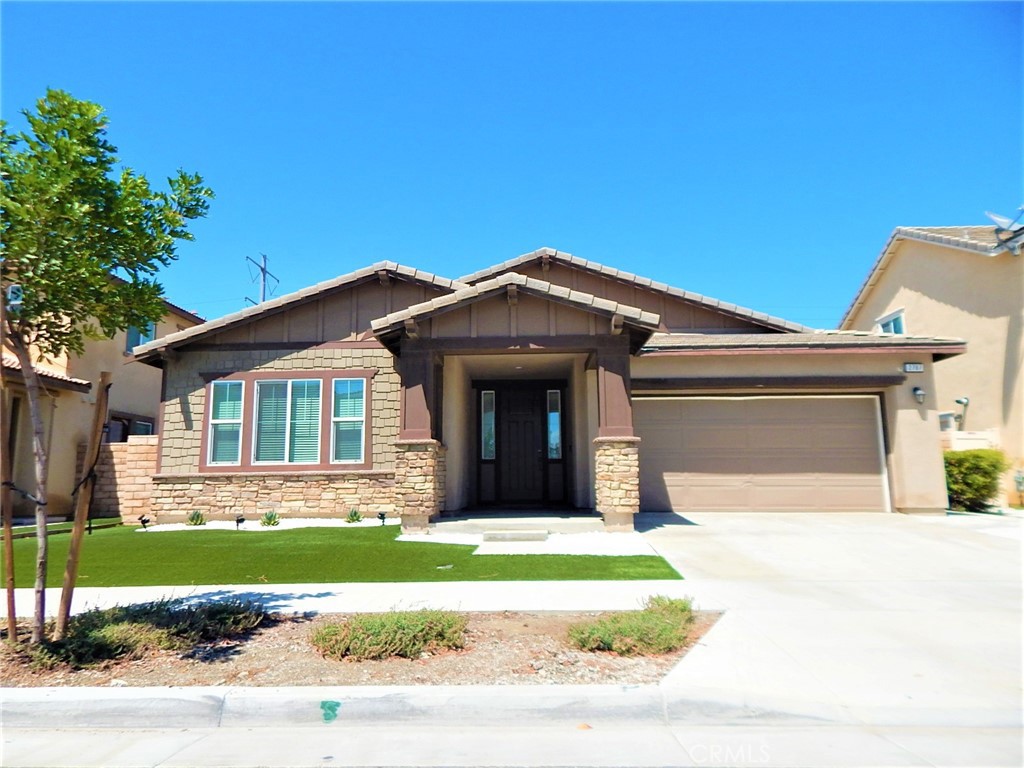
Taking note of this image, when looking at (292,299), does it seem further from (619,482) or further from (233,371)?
(619,482)

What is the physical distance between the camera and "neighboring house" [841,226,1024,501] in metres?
15.9

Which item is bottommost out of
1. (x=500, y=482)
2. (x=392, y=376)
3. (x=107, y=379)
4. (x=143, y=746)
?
(x=143, y=746)

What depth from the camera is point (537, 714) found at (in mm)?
4008

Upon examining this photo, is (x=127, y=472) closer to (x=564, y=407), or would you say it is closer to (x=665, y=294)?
(x=564, y=407)

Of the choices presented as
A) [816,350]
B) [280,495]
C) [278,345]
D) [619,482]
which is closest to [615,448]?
[619,482]

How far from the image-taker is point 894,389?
1300 cm

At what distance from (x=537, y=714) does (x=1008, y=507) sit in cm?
1600

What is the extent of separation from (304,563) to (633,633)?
5.33 meters

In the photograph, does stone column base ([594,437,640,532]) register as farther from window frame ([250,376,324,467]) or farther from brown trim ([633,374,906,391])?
window frame ([250,376,324,467])

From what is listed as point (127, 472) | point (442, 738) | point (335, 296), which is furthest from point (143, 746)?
point (127, 472)

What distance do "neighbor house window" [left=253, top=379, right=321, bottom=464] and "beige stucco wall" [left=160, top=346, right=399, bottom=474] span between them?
0.41m

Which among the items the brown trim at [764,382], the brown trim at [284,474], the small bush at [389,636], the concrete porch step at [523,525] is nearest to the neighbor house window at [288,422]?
the brown trim at [284,474]

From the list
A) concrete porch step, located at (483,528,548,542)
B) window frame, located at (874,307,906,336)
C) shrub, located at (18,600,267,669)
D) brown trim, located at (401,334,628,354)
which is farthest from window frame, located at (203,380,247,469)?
window frame, located at (874,307,906,336)

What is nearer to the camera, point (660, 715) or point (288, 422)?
point (660, 715)
